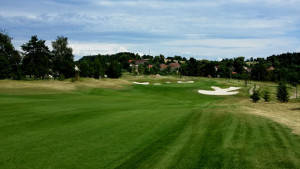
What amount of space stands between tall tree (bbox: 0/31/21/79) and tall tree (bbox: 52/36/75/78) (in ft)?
46.5

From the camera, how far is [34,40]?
7825cm

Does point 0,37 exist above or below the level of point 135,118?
above

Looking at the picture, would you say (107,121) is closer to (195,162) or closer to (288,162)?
(195,162)

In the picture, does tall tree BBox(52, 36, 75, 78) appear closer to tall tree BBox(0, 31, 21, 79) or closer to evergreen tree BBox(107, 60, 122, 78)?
tall tree BBox(0, 31, 21, 79)

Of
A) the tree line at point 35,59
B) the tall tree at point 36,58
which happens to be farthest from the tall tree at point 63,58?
the tall tree at point 36,58

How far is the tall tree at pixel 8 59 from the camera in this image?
6688cm

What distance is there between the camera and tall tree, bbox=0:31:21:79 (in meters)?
66.9

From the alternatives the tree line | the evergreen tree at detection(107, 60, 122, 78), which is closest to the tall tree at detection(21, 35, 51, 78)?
the tree line

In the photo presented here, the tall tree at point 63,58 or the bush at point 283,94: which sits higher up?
the tall tree at point 63,58

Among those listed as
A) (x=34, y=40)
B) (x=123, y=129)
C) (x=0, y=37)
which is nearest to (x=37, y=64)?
(x=34, y=40)

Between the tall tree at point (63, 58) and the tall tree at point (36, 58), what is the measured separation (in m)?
5.98

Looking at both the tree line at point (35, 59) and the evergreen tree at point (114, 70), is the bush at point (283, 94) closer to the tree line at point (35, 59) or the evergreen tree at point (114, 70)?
the tree line at point (35, 59)

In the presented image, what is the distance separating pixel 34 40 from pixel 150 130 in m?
75.6

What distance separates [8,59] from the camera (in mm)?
71000
